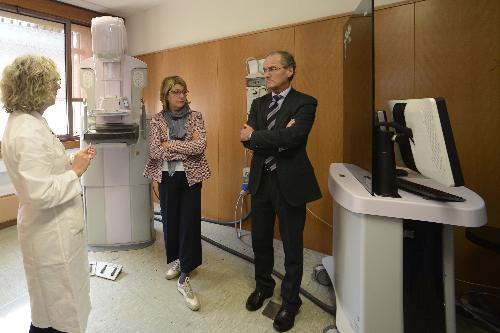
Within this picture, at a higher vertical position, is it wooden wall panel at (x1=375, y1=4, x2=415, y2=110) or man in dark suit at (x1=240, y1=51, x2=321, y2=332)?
wooden wall panel at (x1=375, y1=4, x2=415, y2=110)

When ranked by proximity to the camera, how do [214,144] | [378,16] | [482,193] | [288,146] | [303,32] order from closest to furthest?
[288,146] < [482,193] < [378,16] < [303,32] < [214,144]

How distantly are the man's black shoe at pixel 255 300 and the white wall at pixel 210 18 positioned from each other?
2.25 m

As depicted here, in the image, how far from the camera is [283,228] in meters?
1.73

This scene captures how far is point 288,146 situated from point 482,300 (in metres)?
1.58

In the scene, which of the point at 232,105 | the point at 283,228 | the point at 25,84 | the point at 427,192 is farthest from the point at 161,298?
the point at 232,105

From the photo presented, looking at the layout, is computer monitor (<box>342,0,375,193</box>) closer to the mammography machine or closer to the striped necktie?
the striped necktie

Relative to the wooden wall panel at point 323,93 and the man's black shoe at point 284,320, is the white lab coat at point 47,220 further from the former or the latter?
the wooden wall panel at point 323,93

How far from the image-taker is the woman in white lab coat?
3.68 ft

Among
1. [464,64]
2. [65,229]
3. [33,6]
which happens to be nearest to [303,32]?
[464,64]

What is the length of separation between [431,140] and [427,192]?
295mm

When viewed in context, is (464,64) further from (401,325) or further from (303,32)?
(401,325)

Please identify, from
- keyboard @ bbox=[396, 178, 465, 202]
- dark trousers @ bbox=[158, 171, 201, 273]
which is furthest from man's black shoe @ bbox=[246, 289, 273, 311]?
keyboard @ bbox=[396, 178, 465, 202]

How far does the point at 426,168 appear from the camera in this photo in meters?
1.19

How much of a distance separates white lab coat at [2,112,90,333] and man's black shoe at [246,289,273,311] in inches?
37.0
